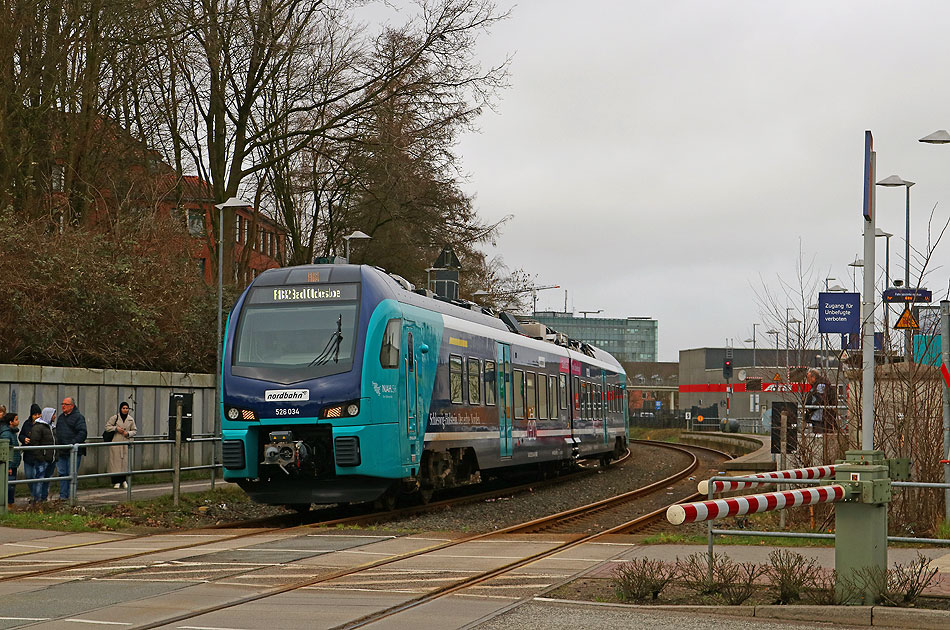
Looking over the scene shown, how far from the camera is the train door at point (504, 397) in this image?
2364 cm

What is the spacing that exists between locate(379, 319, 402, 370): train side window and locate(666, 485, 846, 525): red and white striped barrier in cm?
863

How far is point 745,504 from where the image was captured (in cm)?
948

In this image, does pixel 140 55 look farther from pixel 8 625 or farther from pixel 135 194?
pixel 8 625

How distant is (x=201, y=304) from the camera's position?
3241 centimetres

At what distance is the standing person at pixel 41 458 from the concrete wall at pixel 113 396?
259cm

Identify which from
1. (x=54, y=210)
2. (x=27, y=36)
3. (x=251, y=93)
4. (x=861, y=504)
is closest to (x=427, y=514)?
(x=861, y=504)

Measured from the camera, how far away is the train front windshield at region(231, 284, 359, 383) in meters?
17.6

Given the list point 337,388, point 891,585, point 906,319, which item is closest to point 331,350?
point 337,388

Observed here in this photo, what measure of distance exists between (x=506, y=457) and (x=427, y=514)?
14.8 feet

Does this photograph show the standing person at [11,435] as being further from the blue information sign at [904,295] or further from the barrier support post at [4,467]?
the blue information sign at [904,295]

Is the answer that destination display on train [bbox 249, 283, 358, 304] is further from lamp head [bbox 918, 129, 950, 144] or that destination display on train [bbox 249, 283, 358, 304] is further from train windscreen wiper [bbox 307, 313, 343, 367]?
lamp head [bbox 918, 129, 950, 144]

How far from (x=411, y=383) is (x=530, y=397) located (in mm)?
7712

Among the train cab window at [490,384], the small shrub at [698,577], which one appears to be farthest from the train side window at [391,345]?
the small shrub at [698,577]

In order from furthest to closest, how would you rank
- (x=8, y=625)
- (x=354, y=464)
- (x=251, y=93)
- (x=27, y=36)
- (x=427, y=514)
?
(x=251, y=93)
(x=27, y=36)
(x=427, y=514)
(x=354, y=464)
(x=8, y=625)
